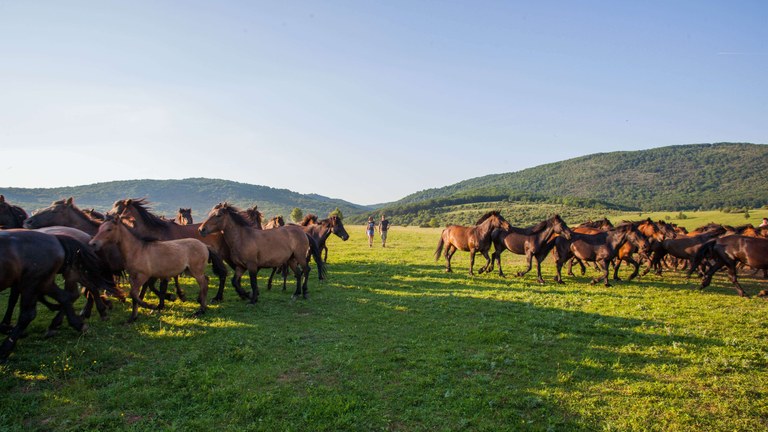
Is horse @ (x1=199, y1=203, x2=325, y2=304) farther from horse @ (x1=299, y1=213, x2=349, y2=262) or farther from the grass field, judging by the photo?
horse @ (x1=299, y1=213, x2=349, y2=262)

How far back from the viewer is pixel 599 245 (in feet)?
49.2

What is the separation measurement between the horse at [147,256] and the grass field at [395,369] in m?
0.87

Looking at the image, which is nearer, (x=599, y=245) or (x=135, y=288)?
(x=135, y=288)

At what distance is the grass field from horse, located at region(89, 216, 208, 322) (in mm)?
870

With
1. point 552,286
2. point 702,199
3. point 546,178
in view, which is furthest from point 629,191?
point 552,286

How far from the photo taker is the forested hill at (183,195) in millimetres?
134875

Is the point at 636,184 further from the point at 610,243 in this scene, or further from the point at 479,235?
the point at 479,235

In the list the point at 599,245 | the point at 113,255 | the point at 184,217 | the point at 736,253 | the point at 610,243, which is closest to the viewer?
the point at 113,255

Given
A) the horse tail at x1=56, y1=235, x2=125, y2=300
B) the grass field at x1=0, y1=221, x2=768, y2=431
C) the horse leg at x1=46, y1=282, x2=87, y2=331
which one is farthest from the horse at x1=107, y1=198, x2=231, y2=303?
the horse leg at x1=46, y1=282, x2=87, y2=331

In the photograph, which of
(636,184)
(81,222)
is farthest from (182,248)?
(636,184)

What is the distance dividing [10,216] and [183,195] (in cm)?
17187

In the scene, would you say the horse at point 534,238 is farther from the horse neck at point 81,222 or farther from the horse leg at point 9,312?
the horse leg at point 9,312

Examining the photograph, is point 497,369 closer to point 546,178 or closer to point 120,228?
point 120,228

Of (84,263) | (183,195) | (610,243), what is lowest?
(84,263)
